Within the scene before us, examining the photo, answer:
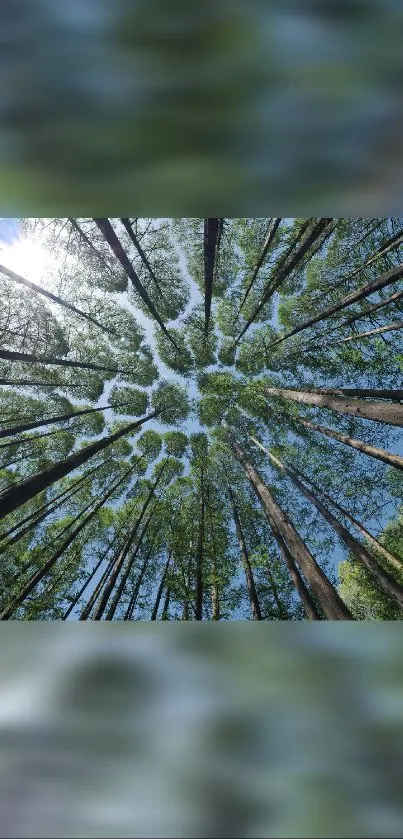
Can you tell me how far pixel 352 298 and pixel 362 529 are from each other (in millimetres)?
5328

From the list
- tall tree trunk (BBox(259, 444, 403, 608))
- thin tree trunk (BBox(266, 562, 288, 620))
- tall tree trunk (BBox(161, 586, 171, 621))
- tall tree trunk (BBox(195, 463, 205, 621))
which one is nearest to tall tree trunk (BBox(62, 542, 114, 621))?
tall tree trunk (BBox(161, 586, 171, 621))

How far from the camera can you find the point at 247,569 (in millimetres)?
8828

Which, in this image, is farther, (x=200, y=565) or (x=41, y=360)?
(x=200, y=565)

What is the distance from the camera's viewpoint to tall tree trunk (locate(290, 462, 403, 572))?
8547 mm

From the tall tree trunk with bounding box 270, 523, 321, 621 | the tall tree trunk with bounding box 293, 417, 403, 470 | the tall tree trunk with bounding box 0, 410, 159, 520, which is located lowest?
the tall tree trunk with bounding box 0, 410, 159, 520

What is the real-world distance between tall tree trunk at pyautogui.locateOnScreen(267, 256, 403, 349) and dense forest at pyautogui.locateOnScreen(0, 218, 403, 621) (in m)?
0.14

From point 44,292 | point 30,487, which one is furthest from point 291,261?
point 30,487

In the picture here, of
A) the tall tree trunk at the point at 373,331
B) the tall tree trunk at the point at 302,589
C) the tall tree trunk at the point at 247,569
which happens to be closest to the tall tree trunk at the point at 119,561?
the tall tree trunk at the point at 247,569

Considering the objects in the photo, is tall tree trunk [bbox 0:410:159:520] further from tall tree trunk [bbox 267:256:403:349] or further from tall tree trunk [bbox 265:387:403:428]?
tall tree trunk [bbox 267:256:403:349]

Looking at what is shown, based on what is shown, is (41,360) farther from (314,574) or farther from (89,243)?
(314,574)

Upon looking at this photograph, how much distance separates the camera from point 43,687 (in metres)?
0.72
